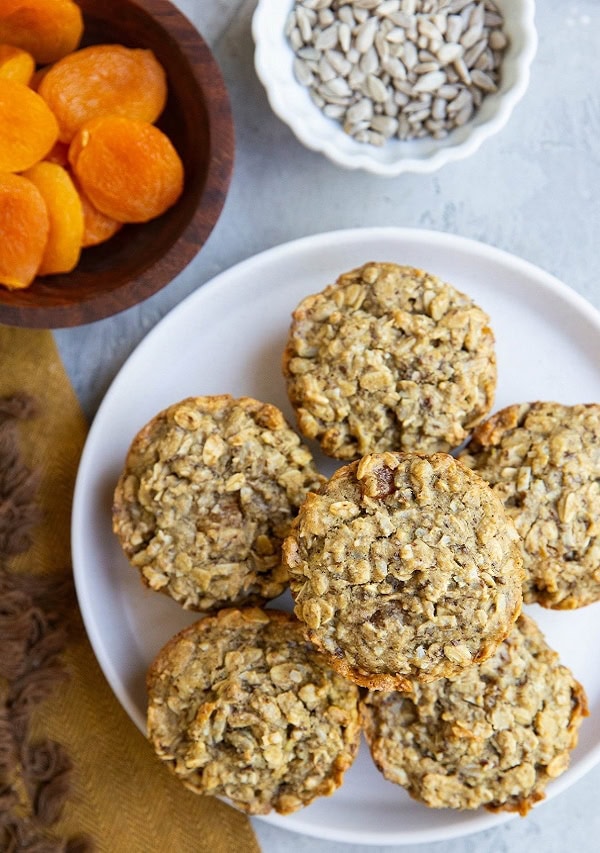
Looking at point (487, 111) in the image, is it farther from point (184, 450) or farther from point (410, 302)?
point (184, 450)

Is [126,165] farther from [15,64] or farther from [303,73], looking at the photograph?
[303,73]

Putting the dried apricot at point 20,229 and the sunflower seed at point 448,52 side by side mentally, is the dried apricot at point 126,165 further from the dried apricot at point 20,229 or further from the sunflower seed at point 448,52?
the sunflower seed at point 448,52

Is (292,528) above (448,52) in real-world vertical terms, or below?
below

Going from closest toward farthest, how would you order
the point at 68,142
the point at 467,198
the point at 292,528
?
the point at 292,528 → the point at 68,142 → the point at 467,198

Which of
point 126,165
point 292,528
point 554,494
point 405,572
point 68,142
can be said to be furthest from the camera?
point 68,142

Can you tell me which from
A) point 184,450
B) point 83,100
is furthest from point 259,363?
point 83,100

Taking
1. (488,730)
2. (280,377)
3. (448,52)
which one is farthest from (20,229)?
(488,730)

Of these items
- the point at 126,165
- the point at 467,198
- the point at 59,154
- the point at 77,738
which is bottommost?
the point at 77,738

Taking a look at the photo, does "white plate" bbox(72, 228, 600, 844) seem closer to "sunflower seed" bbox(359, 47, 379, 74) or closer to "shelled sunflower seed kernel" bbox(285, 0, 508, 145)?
"shelled sunflower seed kernel" bbox(285, 0, 508, 145)
